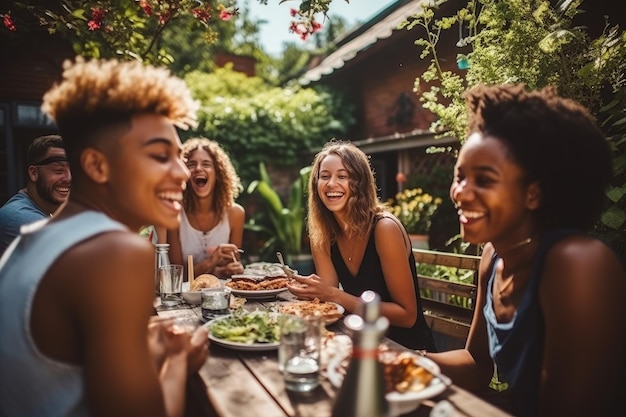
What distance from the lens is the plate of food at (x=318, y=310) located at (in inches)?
91.0

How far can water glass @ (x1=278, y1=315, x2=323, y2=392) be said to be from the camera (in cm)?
161

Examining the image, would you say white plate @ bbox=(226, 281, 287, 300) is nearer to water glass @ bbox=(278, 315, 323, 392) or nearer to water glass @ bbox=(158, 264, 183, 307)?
water glass @ bbox=(158, 264, 183, 307)

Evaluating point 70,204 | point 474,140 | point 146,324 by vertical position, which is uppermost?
point 474,140

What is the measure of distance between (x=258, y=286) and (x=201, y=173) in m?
1.70

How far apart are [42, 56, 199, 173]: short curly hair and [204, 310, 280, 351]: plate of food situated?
3.23ft

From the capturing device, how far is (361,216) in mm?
3230

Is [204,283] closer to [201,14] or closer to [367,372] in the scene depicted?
[367,372]

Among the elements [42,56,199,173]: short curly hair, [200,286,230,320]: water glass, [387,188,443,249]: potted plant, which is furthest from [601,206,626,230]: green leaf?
[387,188,443,249]: potted plant

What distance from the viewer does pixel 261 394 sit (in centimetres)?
159

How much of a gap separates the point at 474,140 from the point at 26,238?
161 centimetres

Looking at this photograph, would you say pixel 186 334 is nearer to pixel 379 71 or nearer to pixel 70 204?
pixel 70 204

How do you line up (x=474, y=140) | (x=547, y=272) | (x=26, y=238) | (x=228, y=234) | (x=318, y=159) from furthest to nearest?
(x=228, y=234) < (x=318, y=159) < (x=474, y=140) < (x=547, y=272) < (x=26, y=238)

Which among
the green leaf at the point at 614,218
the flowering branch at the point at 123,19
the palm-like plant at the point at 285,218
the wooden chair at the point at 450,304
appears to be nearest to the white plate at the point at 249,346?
the wooden chair at the point at 450,304

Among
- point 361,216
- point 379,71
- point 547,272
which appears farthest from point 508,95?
point 379,71
